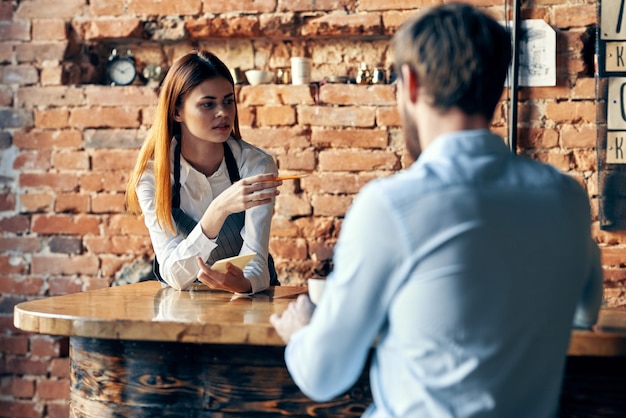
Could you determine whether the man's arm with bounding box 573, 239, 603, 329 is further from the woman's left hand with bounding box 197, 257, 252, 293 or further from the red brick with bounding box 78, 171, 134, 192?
the red brick with bounding box 78, 171, 134, 192

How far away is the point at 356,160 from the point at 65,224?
126cm

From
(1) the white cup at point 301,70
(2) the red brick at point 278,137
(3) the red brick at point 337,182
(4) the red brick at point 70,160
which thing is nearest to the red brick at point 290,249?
(3) the red brick at point 337,182

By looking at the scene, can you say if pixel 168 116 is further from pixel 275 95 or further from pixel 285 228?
pixel 285 228

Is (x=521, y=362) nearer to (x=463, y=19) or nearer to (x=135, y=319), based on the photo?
(x=463, y=19)

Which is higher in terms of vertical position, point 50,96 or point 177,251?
point 50,96

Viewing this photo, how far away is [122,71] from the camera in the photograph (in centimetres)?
355

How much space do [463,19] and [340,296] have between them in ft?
1.44

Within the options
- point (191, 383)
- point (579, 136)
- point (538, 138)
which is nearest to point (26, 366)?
point (191, 383)

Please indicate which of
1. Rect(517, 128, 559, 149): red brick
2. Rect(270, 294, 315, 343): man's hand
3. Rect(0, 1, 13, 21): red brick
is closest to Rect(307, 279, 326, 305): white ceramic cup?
Rect(270, 294, 315, 343): man's hand

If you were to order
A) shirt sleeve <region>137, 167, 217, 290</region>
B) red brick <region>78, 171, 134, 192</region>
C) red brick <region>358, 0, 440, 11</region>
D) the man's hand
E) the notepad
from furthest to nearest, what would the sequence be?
red brick <region>78, 171, 134, 192</region> < red brick <region>358, 0, 440, 11</region> < shirt sleeve <region>137, 167, 217, 290</region> < the notepad < the man's hand

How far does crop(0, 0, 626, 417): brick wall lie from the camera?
3.19 meters

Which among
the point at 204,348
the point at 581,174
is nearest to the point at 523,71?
the point at 581,174

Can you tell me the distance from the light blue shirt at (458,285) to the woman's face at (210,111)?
4.69 feet

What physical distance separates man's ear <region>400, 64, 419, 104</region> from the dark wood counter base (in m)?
0.73
